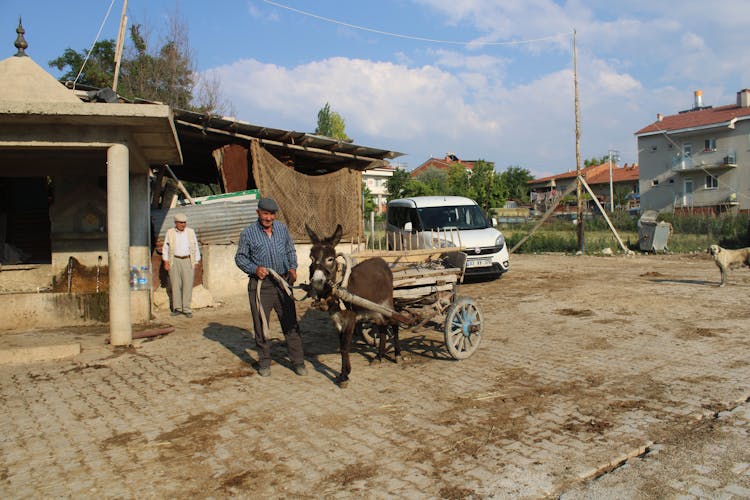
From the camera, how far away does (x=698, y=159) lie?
44.4 m

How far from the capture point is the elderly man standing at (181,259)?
402 inches

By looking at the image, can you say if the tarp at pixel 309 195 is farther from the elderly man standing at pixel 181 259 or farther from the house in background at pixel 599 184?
the house in background at pixel 599 184

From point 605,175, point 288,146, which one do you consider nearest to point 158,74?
point 288,146

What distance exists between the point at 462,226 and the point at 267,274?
9.15m

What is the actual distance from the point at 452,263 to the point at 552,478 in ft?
14.3

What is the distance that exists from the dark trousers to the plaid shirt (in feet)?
0.58

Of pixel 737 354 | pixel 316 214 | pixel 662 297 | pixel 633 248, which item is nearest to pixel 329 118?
pixel 633 248

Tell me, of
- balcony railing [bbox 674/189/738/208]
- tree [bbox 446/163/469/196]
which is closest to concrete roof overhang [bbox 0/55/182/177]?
tree [bbox 446/163/469/196]

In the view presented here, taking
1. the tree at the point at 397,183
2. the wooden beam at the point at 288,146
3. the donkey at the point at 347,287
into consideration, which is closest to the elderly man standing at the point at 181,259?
the wooden beam at the point at 288,146

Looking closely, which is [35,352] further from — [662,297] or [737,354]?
[662,297]

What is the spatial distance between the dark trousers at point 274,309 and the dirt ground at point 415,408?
0.29 metres

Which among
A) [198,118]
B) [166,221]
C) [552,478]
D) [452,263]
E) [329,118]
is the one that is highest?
[329,118]

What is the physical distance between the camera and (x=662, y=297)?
11109mm

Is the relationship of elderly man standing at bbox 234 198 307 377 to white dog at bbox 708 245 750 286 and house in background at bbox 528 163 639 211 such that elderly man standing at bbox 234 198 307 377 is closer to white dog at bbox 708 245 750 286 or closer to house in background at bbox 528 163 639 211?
white dog at bbox 708 245 750 286
